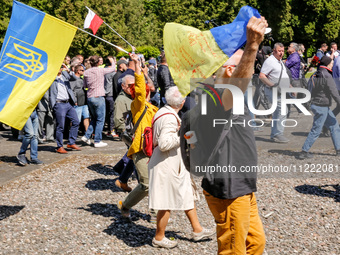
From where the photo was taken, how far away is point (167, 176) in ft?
16.2

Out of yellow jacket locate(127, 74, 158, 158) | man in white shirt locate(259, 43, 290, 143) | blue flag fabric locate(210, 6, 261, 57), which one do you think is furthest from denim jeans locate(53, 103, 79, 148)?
blue flag fabric locate(210, 6, 261, 57)

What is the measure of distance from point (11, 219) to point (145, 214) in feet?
5.61

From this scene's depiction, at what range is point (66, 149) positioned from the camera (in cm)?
1066

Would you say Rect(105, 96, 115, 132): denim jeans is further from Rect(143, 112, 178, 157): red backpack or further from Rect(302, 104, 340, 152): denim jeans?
Rect(143, 112, 178, 157): red backpack

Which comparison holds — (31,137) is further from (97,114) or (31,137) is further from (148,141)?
(148,141)

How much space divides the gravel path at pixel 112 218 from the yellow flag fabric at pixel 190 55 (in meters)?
2.19

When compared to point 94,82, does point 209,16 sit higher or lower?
higher

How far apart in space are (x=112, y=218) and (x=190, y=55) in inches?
121

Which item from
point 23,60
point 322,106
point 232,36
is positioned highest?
point 232,36

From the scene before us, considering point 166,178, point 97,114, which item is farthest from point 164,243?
point 97,114

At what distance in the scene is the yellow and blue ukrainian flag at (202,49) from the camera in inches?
140

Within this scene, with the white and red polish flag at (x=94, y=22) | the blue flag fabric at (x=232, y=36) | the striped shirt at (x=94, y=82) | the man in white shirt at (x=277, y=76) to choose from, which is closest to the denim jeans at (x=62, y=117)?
the striped shirt at (x=94, y=82)

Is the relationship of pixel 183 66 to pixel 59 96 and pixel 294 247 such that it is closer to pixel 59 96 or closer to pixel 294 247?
pixel 294 247

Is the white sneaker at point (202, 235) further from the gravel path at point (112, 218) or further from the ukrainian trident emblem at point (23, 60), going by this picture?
the ukrainian trident emblem at point (23, 60)
